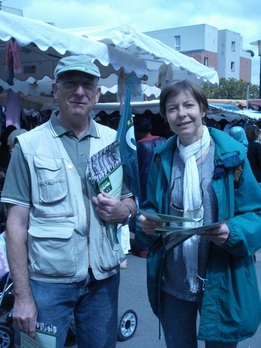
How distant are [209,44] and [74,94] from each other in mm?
68459

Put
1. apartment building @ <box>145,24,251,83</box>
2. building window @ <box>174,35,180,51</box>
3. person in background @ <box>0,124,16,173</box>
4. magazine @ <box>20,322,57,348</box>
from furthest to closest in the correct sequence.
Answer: building window @ <box>174,35,180,51</box>
apartment building @ <box>145,24,251,83</box>
person in background @ <box>0,124,16,173</box>
magazine @ <box>20,322,57,348</box>

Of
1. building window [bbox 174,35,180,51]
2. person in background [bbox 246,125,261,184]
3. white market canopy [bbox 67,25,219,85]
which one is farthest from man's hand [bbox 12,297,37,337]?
building window [bbox 174,35,180,51]

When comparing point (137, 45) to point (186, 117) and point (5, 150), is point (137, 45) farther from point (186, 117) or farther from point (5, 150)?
point (5, 150)

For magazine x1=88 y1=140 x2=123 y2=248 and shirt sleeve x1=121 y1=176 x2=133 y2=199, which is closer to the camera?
magazine x1=88 y1=140 x2=123 y2=248

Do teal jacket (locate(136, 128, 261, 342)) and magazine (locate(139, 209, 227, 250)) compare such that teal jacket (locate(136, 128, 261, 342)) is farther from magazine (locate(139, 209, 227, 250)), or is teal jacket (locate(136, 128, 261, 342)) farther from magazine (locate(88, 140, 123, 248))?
magazine (locate(88, 140, 123, 248))

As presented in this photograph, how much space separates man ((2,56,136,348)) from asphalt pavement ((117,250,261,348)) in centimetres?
180

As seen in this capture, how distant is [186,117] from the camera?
214 cm

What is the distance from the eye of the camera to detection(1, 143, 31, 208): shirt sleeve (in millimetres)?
1996

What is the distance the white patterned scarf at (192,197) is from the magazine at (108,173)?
12.2 inches

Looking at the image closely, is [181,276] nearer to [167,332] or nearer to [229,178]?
[167,332]

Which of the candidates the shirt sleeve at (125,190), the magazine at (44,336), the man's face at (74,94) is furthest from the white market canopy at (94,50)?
the magazine at (44,336)

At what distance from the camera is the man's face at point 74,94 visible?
210cm

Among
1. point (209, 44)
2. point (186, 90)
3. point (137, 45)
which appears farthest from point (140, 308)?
point (209, 44)

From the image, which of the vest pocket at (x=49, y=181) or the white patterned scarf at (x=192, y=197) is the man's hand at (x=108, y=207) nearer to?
the vest pocket at (x=49, y=181)
